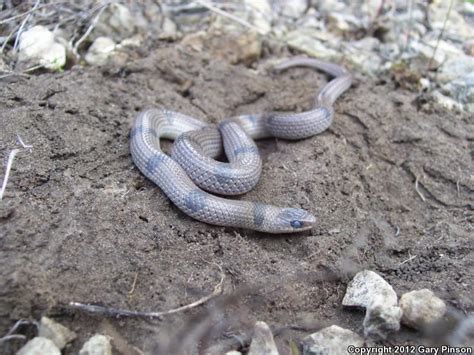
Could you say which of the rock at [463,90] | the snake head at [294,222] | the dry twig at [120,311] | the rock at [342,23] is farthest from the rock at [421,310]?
the rock at [342,23]

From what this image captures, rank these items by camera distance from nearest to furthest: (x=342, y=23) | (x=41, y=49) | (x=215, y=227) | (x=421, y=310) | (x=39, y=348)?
(x=39, y=348)
(x=421, y=310)
(x=215, y=227)
(x=41, y=49)
(x=342, y=23)

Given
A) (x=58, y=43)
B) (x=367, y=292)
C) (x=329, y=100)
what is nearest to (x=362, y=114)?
(x=329, y=100)

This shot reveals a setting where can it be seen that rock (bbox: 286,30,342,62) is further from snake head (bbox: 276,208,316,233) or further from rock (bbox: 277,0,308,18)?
snake head (bbox: 276,208,316,233)

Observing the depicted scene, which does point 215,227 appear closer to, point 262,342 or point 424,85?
point 262,342

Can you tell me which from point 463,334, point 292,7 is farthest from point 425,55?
point 463,334

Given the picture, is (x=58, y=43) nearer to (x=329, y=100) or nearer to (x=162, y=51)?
(x=162, y=51)

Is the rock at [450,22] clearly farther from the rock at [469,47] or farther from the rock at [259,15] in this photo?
the rock at [259,15]
